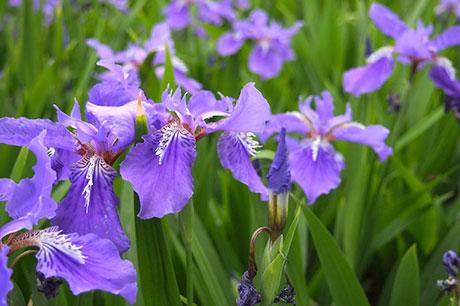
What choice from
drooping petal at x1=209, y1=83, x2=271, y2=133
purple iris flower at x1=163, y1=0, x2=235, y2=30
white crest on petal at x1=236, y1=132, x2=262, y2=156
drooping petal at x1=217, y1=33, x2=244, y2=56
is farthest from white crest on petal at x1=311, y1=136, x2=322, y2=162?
purple iris flower at x1=163, y1=0, x2=235, y2=30

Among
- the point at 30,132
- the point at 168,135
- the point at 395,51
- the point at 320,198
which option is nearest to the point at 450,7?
the point at 395,51

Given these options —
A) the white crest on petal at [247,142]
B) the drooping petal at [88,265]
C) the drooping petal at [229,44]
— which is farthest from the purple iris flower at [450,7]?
the drooping petal at [88,265]

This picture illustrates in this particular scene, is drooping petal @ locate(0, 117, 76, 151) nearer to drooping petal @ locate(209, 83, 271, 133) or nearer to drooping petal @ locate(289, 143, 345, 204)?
drooping petal @ locate(209, 83, 271, 133)

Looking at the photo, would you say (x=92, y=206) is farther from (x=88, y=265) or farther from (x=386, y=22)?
(x=386, y=22)

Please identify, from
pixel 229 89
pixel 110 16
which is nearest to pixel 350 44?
pixel 229 89

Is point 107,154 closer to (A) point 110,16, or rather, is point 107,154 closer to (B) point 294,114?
(B) point 294,114
